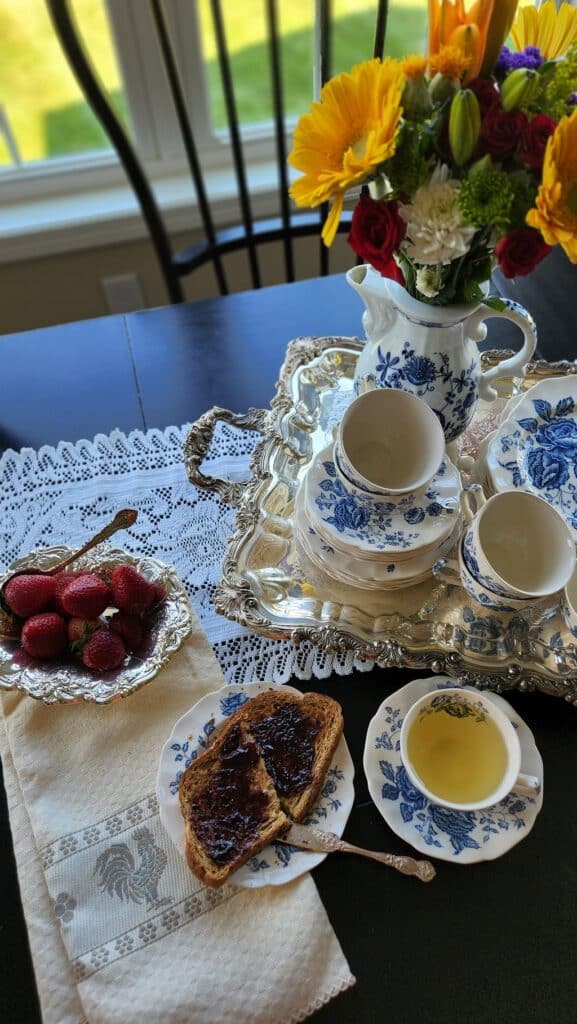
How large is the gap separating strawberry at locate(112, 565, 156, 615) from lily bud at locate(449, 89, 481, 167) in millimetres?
496

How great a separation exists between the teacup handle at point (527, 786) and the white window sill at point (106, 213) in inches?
59.4

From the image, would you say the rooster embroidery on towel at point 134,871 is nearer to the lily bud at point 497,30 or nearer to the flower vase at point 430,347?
the flower vase at point 430,347

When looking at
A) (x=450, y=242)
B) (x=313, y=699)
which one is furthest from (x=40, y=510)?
(x=450, y=242)

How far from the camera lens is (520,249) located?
586 millimetres

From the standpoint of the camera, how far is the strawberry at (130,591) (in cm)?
71

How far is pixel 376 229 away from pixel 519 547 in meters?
0.37

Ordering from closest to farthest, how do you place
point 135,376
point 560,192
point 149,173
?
point 560,192 → point 135,376 → point 149,173

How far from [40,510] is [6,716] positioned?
0.99ft

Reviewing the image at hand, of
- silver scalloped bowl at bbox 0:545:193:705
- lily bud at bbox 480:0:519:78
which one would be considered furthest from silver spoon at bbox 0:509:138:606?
lily bud at bbox 480:0:519:78

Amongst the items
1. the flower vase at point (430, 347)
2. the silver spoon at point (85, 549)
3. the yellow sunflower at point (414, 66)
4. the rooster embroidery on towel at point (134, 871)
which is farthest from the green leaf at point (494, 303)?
the rooster embroidery on towel at point (134, 871)

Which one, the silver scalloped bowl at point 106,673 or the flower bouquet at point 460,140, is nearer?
the flower bouquet at point 460,140

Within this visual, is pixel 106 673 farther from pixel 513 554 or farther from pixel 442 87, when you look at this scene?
pixel 442 87

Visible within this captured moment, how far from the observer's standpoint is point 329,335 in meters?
1.07

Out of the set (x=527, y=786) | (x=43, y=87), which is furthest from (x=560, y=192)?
(x=43, y=87)
